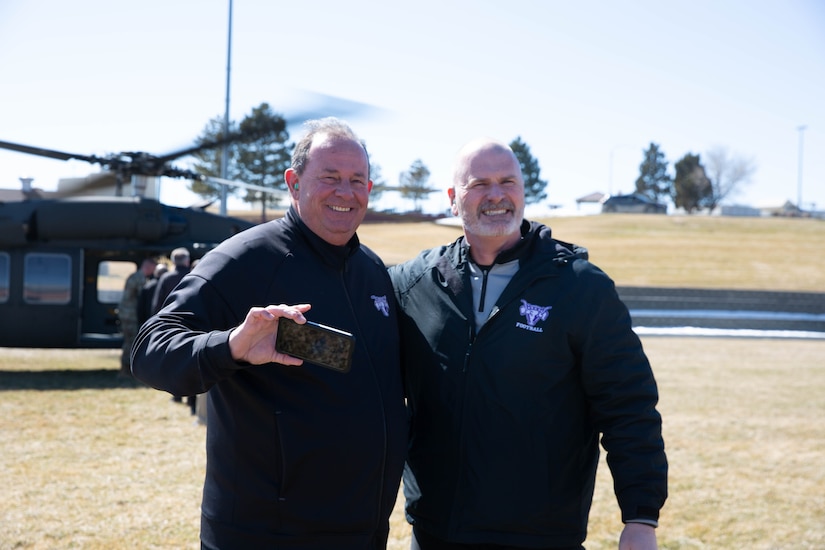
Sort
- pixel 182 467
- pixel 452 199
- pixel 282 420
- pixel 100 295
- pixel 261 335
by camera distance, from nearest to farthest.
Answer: pixel 261 335
pixel 282 420
pixel 452 199
pixel 182 467
pixel 100 295

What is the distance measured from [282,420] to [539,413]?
91 centimetres

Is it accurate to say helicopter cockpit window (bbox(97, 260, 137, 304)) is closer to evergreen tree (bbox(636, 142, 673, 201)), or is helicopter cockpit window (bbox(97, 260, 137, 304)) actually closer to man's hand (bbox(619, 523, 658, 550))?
man's hand (bbox(619, 523, 658, 550))

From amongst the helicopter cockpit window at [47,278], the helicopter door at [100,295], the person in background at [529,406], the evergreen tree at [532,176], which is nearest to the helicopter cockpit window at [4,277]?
the helicopter cockpit window at [47,278]

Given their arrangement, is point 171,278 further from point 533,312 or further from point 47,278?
point 533,312

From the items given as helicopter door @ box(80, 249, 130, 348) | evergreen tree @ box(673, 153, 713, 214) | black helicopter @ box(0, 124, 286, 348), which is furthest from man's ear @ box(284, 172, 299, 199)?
evergreen tree @ box(673, 153, 713, 214)

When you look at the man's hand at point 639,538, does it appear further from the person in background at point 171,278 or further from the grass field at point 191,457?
the person in background at point 171,278

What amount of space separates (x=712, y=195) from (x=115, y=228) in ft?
242

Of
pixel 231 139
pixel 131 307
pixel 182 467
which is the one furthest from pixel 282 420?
pixel 131 307

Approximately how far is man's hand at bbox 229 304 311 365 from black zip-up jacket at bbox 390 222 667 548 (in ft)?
2.78

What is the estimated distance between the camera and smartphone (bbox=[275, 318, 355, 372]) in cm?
187

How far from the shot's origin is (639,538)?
2.26m

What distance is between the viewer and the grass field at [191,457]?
4.65 metres

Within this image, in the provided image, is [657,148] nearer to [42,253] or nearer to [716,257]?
[716,257]

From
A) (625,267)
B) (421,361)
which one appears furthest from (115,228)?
(625,267)
